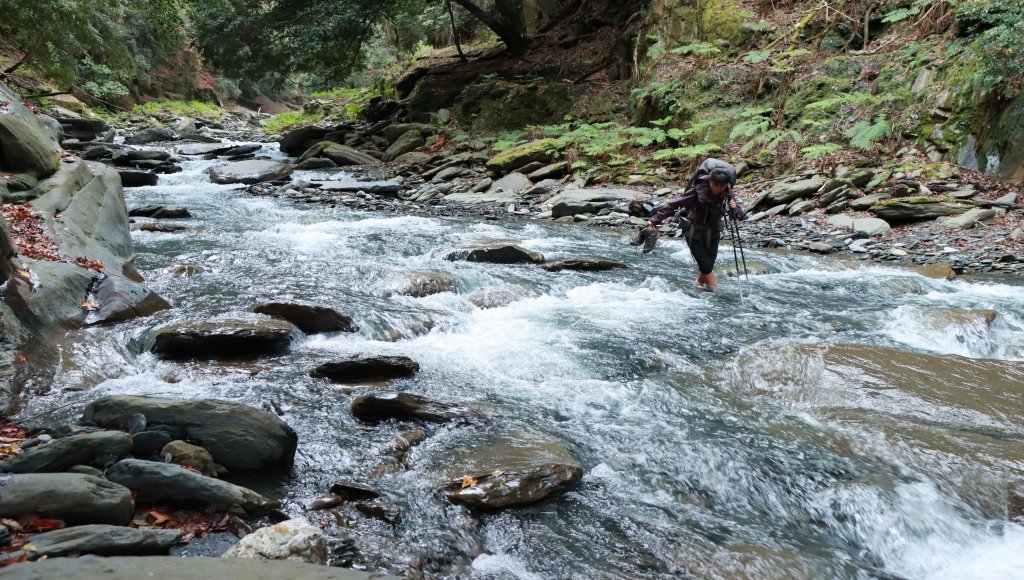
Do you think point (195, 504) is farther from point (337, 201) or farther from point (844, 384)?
point (337, 201)

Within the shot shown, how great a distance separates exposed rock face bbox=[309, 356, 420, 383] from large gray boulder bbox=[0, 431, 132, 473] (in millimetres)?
1792

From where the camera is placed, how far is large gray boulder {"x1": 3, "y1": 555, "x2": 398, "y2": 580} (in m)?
2.08

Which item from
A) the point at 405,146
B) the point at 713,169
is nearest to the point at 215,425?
the point at 713,169

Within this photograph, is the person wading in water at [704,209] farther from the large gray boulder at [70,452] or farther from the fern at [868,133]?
the fern at [868,133]

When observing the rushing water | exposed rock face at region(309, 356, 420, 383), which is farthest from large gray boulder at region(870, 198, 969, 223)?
exposed rock face at region(309, 356, 420, 383)

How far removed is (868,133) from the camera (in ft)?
41.0

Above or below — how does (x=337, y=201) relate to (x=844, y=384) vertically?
above

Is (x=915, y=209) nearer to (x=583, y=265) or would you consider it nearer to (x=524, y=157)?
(x=583, y=265)

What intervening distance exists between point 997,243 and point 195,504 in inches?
431

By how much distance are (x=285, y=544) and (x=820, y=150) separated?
12.7m

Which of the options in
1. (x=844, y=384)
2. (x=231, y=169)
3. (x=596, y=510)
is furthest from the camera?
(x=231, y=169)

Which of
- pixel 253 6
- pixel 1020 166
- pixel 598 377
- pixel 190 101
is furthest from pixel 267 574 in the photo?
pixel 190 101

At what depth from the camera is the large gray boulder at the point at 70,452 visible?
9.67ft

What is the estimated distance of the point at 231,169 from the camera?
62.8 ft
